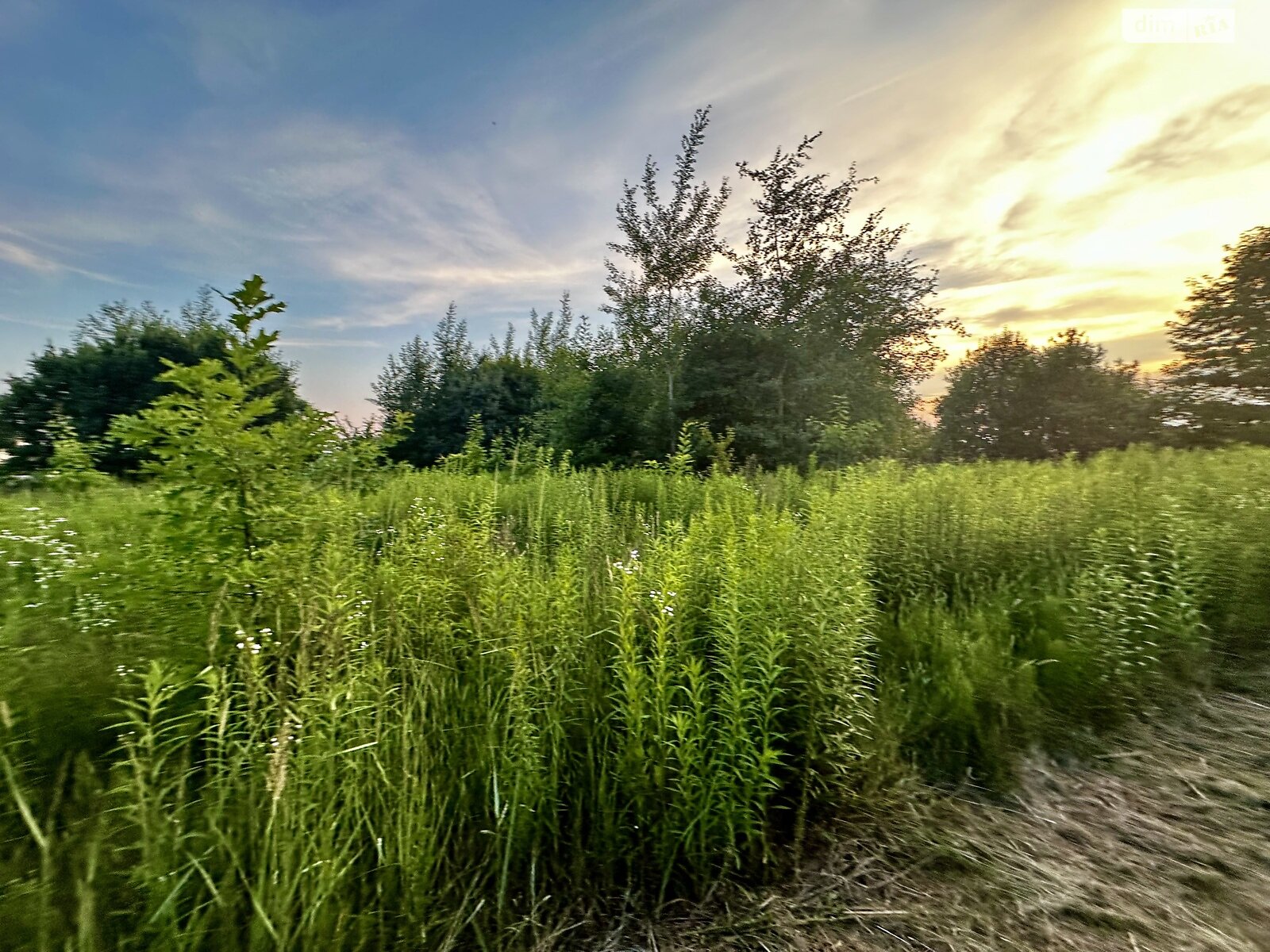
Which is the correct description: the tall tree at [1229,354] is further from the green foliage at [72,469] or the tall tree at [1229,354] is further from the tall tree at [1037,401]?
the green foliage at [72,469]

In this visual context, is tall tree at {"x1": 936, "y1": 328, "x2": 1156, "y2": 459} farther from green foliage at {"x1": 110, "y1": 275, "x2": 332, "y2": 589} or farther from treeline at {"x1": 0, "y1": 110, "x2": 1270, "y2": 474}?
green foliage at {"x1": 110, "y1": 275, "x2": 332, "y2": 589}

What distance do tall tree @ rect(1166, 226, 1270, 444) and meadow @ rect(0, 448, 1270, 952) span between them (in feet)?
42.8

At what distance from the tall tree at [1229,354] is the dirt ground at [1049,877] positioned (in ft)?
46.4

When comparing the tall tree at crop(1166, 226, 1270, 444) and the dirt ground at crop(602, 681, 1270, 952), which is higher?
the tall tree at crop(1166, 226, 1270, 444)

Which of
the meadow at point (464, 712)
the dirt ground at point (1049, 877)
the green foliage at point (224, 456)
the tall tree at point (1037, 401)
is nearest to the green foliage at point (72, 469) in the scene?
the meadow at point (464, 712)

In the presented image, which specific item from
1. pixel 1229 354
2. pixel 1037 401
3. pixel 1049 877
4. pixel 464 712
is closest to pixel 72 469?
pixel 464 712

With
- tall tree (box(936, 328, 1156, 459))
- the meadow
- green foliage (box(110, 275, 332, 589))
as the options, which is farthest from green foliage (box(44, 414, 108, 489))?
tall tree (box(936, 328, 1156, 459))

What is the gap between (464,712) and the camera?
1870 mm

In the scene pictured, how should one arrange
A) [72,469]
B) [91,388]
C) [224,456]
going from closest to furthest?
[224,456], [72,469], [91,388]

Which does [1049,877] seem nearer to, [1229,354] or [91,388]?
[91,388]

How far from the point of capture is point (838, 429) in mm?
9297

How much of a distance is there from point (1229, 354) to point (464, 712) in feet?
58.9

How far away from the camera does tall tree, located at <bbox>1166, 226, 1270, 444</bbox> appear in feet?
39.1

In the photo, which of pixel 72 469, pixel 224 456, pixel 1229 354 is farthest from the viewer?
pixel 1229 354
